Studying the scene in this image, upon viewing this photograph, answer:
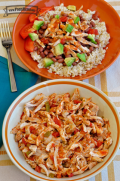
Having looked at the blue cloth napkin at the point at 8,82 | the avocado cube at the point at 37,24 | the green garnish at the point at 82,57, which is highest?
the avocado cube at the point at 37,24

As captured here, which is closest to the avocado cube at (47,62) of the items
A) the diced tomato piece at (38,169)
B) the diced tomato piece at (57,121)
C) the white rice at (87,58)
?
the white rice at (87,58)

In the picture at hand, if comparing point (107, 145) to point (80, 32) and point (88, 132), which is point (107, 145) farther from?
point (80, 32)

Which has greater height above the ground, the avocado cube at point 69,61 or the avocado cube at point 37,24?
the avocado cube at point 37,24

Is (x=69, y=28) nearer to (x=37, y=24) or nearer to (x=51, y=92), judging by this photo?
(x=37, y=24)

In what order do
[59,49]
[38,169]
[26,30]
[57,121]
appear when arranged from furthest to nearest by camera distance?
[26,30]
[59,49]
[57,121]
[38,169]

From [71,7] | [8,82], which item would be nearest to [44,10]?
[71,7]

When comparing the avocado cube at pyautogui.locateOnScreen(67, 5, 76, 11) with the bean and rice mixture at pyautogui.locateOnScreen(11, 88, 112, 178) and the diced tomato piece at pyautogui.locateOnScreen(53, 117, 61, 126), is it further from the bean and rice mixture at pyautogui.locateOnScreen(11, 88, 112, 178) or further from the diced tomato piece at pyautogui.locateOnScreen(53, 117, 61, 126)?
the diced tomato piece at pyautogui.locateOnScreen(53, 117, 61, 126)

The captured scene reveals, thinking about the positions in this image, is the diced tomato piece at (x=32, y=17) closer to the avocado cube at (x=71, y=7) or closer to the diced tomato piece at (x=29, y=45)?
the diced tomato piece at (x=29, y=45)
